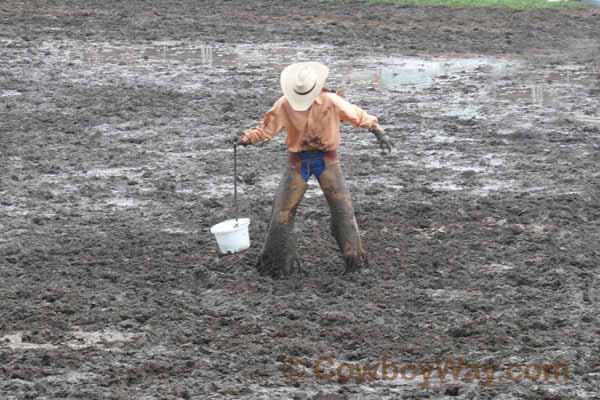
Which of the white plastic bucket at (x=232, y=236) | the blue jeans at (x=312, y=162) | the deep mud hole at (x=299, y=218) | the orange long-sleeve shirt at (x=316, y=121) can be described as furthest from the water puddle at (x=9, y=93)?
the blue jeans at (x=312, y=162)

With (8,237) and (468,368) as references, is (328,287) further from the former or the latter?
(8,237)

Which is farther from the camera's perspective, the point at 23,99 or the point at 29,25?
the point at 29,25

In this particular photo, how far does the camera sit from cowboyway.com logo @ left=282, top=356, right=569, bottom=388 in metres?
6.97

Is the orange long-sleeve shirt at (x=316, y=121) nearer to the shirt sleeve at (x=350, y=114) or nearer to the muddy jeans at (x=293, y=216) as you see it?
the shirt sleeve at (x=350, y=114)

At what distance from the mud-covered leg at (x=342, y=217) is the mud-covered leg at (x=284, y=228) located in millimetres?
202

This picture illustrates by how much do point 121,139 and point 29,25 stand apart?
27.3 ft

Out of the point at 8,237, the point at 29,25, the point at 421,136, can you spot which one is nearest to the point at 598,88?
the point at 421,136

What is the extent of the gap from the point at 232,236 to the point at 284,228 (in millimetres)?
543

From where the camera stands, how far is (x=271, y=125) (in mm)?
8609

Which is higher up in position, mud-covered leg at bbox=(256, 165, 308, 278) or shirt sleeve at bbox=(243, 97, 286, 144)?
shirt sleeve at bbox=(243, 97, 286, 144)

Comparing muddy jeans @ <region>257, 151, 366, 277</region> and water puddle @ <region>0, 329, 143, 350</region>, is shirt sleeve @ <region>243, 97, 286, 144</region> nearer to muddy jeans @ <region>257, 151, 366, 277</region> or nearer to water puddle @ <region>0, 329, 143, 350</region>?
muddy jeans @ <region>257, 151, 366, 277</region>

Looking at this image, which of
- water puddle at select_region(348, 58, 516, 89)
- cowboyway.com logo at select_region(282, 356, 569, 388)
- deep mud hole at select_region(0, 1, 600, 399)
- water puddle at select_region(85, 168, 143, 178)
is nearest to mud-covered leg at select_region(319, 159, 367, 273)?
deep mud hole at select_region(0, 1, 600, 399)

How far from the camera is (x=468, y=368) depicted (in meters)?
7.13

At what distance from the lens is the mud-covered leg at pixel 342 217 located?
8.68 meters
